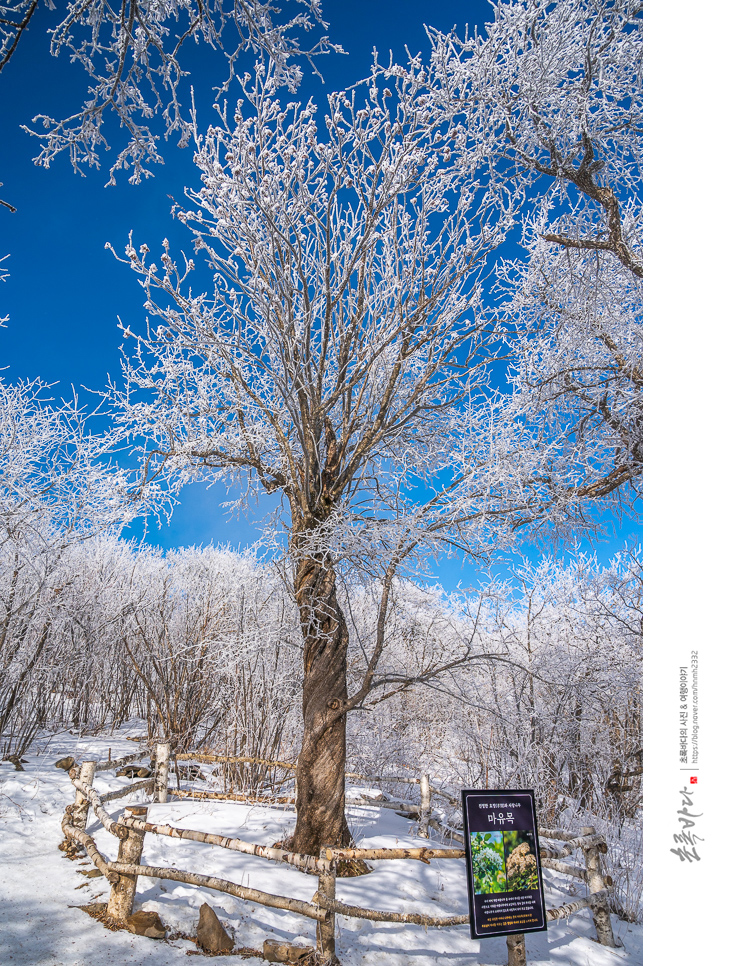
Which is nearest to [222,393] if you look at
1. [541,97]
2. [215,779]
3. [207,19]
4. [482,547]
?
[482,547]

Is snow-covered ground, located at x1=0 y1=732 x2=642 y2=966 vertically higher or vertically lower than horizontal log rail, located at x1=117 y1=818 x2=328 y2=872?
lower

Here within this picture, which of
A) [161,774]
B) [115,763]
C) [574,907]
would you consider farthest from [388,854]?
[115,763]

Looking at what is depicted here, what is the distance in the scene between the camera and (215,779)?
8.33 metres

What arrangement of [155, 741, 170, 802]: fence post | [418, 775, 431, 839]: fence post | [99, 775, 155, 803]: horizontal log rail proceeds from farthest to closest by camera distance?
1. [155, 741, 170, 802]: fence post
2. [418, 775, 431, 839]: fence post
3. [99, 775, 155, 803]: horizontal log rail

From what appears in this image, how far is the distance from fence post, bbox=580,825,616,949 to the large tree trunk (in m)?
1.75

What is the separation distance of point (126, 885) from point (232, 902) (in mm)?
668

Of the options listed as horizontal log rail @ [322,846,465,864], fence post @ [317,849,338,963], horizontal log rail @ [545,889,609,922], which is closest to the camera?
fence post @ [317,849,338,963]

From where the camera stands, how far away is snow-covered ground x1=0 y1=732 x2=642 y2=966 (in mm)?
2809

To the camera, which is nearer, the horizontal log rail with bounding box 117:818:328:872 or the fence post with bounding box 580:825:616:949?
the horizontal log rail with bounding box 117:818:328:872

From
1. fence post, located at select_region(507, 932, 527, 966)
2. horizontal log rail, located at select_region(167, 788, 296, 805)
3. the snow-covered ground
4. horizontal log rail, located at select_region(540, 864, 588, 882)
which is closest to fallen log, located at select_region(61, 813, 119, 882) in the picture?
the snow-covered ground

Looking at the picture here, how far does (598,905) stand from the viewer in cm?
382

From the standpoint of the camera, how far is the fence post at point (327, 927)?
286 centimetres

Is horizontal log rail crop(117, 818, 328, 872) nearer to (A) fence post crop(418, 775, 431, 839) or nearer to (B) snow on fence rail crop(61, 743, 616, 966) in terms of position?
(B) snow on fence rail crop(61, 743, 616, 966)
